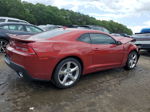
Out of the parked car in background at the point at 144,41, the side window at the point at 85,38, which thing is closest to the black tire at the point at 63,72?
the side window at the point at 85,38

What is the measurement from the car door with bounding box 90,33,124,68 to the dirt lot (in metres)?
0.49

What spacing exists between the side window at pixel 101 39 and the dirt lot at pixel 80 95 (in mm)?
1025

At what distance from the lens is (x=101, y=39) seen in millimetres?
5258

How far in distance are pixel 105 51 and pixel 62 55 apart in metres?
1.51

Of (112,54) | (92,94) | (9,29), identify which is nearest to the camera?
(92,94)

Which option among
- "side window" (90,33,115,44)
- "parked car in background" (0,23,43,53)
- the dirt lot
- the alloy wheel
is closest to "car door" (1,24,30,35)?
"parked car in background" (0,23,43,53)

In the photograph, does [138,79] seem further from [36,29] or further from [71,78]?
[36,29]

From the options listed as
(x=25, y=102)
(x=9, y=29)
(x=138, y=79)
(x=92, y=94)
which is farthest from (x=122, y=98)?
(x=9, y=29)

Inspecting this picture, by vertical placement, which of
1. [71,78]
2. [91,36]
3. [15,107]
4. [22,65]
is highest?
[91,36]

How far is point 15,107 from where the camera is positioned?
3457 mm

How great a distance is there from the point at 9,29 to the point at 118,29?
351ft

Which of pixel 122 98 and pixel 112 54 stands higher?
pixel 112 54

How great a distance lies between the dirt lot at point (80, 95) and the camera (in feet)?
11.7

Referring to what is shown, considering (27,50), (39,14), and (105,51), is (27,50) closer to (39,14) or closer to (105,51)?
(105,51)
